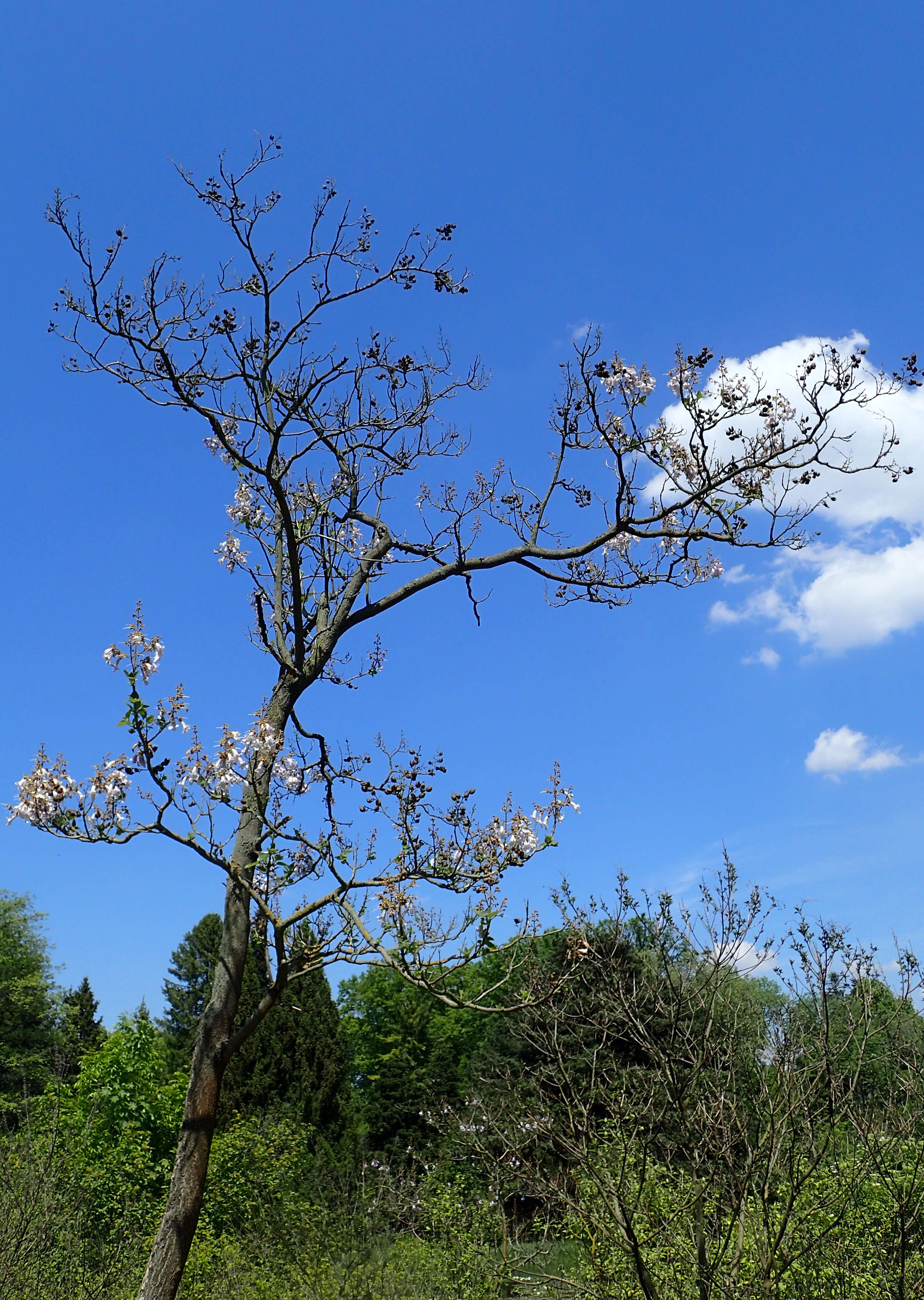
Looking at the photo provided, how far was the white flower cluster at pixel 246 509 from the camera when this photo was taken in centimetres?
Answer: 755

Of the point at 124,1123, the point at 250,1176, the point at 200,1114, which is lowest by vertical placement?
the point at 250,1176

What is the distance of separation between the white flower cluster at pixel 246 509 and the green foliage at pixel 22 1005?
25.1m

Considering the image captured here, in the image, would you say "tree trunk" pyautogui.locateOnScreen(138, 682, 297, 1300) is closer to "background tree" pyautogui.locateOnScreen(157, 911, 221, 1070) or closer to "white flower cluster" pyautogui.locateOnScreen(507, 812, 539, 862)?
"white flower cluster" pyautogui.locateOnScreen(507, 812, 539, 862)

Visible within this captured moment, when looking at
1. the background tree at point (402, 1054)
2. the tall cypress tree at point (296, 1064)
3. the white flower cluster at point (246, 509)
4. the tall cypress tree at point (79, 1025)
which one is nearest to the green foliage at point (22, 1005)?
the tall cypress tree at point (79, 1025)

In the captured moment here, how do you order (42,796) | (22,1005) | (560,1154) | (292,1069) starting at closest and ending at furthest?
(42,796)
(560,1154)
(292,1069)
(22,1005)

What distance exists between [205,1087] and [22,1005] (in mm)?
30289

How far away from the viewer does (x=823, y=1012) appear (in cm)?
568

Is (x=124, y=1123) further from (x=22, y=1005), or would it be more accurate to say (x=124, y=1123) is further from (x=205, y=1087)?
(x=22, y=1005)

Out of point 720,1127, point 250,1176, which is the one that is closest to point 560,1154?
point 720,1127

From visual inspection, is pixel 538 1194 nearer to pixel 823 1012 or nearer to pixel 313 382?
pixel 823 1012

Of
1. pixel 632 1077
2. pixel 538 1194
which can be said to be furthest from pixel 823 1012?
pixel 632 1077

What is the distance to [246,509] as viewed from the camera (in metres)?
7.79

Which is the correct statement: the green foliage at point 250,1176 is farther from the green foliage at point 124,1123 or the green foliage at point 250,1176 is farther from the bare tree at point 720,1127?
the bare tree at point 720,1127

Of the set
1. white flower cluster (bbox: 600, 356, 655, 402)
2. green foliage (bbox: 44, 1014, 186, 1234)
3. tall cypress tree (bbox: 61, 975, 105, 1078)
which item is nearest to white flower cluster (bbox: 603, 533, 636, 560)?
white flower cluster (bbox: 600, 356, 655, 402)
